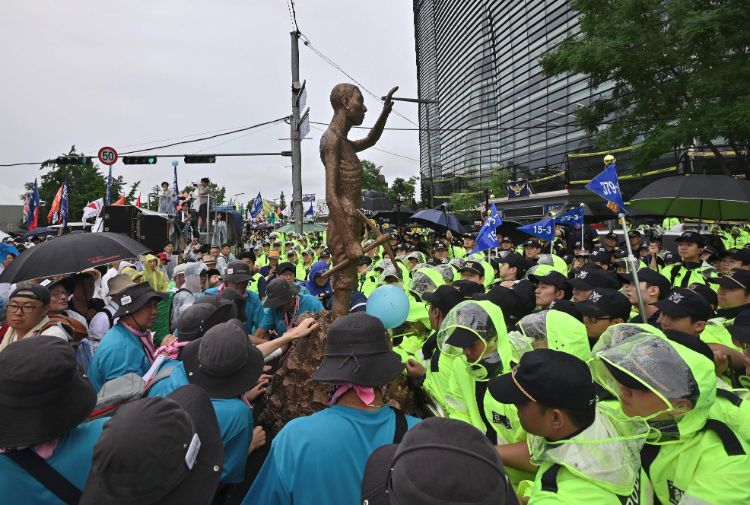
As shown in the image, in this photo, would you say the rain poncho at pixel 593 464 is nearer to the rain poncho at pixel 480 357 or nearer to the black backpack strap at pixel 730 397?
the black backpack strap at pixel 730 397

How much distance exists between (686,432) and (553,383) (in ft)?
2.29

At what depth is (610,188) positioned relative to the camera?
5.49 meters

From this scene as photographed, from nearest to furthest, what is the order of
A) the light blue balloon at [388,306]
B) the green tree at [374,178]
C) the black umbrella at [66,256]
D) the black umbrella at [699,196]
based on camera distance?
the light blue balloon at [388,306] < the black umbrella at [66,256] < the black umbrella at [699,196] < the green tree at [374,178]

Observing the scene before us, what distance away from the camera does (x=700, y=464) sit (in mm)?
1850

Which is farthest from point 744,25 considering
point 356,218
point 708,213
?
point 356,218

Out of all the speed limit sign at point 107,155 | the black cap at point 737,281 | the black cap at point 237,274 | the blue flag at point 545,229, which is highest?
the speed limit sign at point 107,155

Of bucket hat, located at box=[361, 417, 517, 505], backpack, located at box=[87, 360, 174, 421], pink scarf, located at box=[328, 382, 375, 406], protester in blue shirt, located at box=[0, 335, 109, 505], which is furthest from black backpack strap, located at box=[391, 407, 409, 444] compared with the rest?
backpack, located at box=[87, 360, 174, 421]

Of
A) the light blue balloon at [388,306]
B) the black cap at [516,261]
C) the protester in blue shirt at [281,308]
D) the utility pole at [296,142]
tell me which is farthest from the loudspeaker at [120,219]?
the light blue balloon at [388,306]

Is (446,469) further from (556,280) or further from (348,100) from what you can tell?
(556,280)

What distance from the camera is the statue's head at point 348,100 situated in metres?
4.35

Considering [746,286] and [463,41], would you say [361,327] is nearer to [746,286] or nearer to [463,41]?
[746,286]

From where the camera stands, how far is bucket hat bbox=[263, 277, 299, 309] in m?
4.51

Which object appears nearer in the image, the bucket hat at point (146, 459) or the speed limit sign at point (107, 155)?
the bucket hat at point (146, 459)

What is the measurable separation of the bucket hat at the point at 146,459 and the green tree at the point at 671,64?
1147 centimetres
